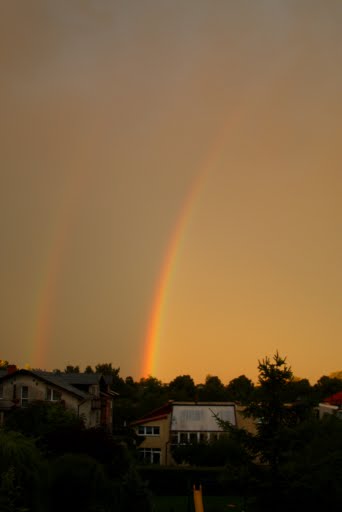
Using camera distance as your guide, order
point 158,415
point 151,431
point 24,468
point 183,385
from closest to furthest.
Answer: point 24,468, point 151,431, point 158,415, point 183,385

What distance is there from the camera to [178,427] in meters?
76.1

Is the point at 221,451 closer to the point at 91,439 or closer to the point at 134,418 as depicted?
the point at 91,439

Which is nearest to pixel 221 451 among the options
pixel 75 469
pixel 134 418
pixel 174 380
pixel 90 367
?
pixel 75 469

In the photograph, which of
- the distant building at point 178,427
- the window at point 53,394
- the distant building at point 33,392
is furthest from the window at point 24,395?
the distant building at point 178,427

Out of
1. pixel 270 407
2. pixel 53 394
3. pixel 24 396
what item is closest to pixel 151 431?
pixel 53 394

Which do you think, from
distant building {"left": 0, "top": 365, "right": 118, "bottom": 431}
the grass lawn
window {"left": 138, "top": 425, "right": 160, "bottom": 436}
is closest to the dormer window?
distant building {"left": 0, "top": 365, "right": 118, "bottom": 431}

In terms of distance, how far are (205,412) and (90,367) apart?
119619 millimetres

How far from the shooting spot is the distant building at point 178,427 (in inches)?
2975

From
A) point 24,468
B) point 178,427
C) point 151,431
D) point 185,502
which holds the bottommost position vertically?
point 185,502

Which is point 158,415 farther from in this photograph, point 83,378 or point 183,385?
point 183,385

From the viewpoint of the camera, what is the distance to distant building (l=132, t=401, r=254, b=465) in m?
75.6

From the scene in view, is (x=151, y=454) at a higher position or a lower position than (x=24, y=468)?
higher

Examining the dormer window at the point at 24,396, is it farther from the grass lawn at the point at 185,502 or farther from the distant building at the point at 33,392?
the grass lawn at the point at 185,502

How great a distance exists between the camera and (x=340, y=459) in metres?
22.6
